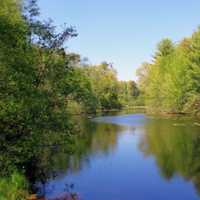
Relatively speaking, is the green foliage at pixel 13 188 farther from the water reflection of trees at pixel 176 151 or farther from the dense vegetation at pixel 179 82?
the dense vegetation at pixel 179 82

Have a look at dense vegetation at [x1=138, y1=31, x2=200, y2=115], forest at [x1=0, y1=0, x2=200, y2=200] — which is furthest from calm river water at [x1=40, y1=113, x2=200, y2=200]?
dense vegetation at [x1=138, y1=31, x2=200, y2=115]

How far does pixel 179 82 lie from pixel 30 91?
169 feet

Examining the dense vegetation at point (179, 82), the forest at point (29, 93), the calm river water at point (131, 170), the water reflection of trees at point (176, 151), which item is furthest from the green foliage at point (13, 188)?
the dense vegetation at point (179, 82)

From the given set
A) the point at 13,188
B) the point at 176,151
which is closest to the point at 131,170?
the point at 176,151

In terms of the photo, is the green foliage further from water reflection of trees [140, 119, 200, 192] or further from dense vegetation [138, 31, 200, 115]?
dense vegetation [138, 31, 200, 115]

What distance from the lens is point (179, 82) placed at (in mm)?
60688

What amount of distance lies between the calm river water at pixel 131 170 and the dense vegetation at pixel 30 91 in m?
2.09

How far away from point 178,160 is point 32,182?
10407 mm

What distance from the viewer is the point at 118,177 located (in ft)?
59.8

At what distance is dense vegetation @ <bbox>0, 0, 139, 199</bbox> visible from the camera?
11.6m

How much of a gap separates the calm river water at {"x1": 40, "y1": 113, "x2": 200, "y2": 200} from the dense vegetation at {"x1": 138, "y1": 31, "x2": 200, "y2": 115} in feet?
90.4

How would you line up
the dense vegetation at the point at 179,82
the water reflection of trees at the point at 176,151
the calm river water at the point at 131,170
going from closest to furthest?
the calm river water at the point at 131,170
the water reflection of trees at the point at 176,151
the dense vegetation at the point at 179,82

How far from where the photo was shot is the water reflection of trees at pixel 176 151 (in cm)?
1870

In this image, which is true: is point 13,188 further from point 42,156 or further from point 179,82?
point 179,82
